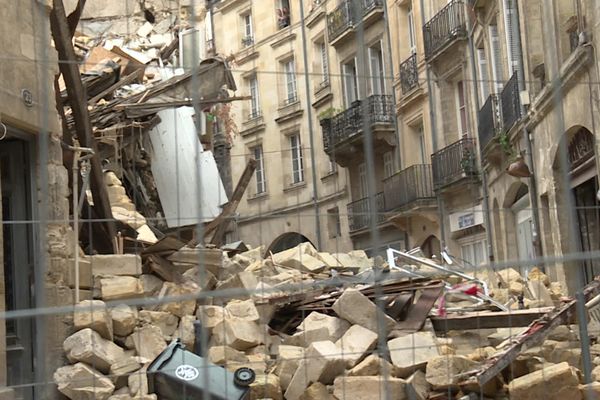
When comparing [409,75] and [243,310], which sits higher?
[409,75]

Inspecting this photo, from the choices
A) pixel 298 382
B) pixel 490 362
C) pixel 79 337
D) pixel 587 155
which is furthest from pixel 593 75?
pixel 79 337

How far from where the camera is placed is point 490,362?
22.1 ft

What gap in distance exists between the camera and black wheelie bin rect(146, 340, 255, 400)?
19.4 feet

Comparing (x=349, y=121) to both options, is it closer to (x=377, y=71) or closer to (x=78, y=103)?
(x=78, y=103)

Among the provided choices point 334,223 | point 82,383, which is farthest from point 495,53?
point 82,383

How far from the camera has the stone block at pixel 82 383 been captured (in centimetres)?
637

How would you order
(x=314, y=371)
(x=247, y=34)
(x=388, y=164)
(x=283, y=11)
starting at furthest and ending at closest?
1. (x=283, y=11)
2. (x=247, y=34)
3. (x=388, y=164)
4. (x=314, y=371)

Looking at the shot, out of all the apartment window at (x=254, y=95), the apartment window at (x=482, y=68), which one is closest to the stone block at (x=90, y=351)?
the apartment window at (x=254, y=95)

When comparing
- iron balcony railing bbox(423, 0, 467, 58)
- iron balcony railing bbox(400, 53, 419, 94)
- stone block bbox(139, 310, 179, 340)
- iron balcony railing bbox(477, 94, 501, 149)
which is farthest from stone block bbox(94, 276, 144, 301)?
iron balcony railing bbox(477, 94, 501, 149)

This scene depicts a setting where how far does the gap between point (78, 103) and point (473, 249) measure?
3816 mm

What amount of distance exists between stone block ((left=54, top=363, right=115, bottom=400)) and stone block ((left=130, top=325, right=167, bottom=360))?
69 cm

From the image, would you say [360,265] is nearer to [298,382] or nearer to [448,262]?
Result: [448,262]

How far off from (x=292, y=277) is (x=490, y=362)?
3300 mm

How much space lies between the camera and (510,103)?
10.9 m
